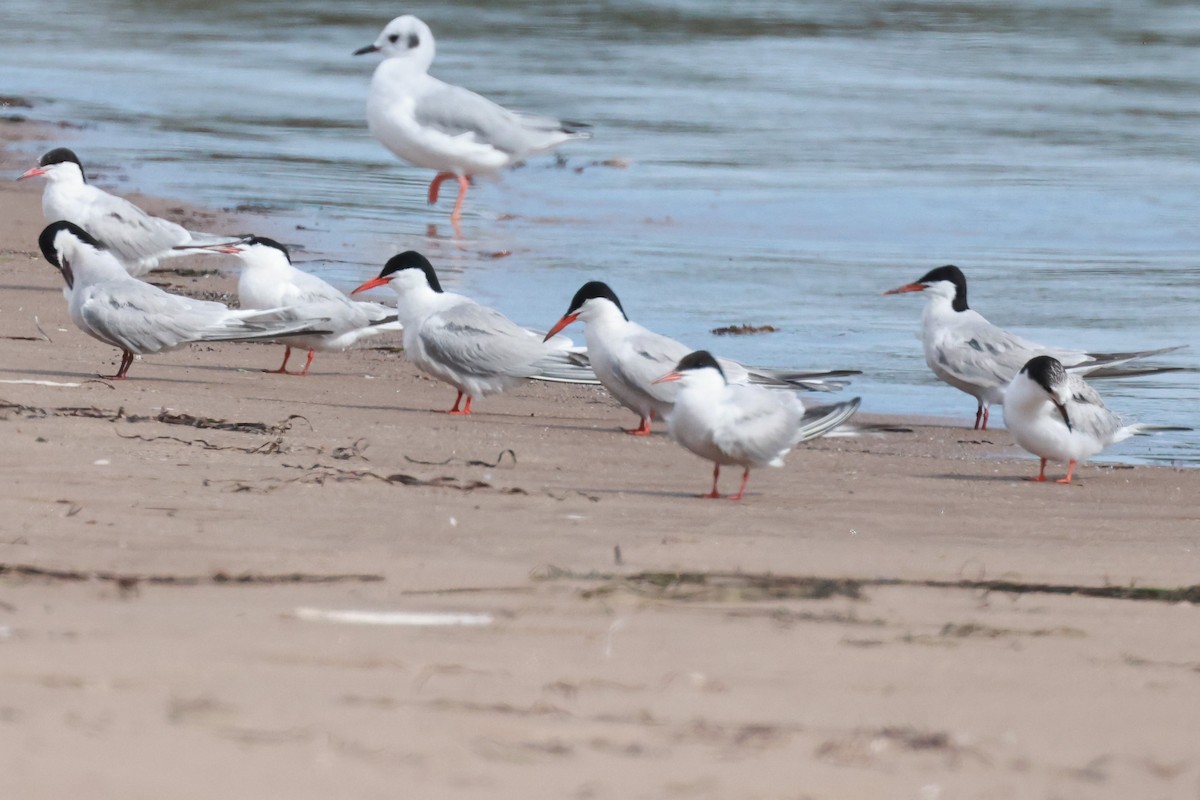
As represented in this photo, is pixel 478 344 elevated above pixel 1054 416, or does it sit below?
below

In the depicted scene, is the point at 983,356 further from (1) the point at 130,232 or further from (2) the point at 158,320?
(1) the point at 130,232

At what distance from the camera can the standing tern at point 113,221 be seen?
9.09 metres

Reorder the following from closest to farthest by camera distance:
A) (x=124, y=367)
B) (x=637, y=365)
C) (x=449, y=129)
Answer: (x=637, y=365), (x=124, y=367), (x=449, y=129)

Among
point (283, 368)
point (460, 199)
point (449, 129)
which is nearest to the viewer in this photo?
point (283, 368)

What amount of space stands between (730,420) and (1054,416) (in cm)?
161

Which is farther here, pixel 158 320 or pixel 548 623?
pixel 158 320

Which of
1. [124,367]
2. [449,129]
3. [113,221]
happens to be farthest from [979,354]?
[449,129]

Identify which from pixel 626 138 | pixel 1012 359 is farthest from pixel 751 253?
pixel 626 138

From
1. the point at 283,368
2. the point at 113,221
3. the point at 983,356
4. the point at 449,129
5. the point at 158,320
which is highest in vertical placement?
the point at 449,129

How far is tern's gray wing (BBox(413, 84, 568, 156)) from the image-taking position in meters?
13.3

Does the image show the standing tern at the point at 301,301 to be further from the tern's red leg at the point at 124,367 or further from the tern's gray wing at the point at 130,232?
the tern's gray wing at the point at 130,232

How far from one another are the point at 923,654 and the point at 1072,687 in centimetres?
27

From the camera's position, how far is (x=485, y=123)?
13344mm

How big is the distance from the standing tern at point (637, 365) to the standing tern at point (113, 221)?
300 cm
